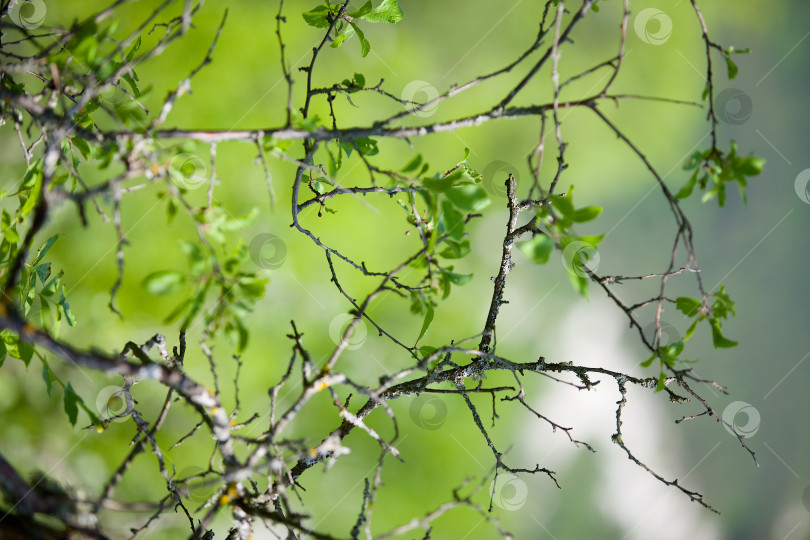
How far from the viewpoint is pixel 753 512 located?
2439mm

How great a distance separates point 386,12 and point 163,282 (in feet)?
1.57

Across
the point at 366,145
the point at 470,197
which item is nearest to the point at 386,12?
the point at 366,145

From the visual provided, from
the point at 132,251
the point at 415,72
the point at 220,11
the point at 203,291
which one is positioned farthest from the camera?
the point at 415,72

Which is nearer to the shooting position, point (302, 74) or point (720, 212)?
point (302, 74)

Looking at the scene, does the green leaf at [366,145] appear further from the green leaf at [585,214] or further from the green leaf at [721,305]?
the green leaf at [721,305]

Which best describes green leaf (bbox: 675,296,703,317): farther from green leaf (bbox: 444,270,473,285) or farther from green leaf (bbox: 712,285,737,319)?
green leaf (bbox: 444,270,473,285)

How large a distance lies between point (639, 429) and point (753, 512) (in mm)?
646

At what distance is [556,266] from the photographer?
2426 millimetres

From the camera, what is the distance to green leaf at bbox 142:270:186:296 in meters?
0.43

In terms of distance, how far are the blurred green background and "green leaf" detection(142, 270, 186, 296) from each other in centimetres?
170

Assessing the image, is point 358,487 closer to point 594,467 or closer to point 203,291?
point 594,467

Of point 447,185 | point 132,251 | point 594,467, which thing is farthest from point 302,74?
point 594,467

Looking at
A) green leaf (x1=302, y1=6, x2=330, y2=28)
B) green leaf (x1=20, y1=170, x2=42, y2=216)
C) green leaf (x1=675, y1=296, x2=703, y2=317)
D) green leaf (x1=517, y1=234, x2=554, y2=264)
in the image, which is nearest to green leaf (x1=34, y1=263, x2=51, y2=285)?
green leaf (x1=20, y1=170, x2=42, y2=216)

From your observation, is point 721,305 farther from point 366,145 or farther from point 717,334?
point 366,145
